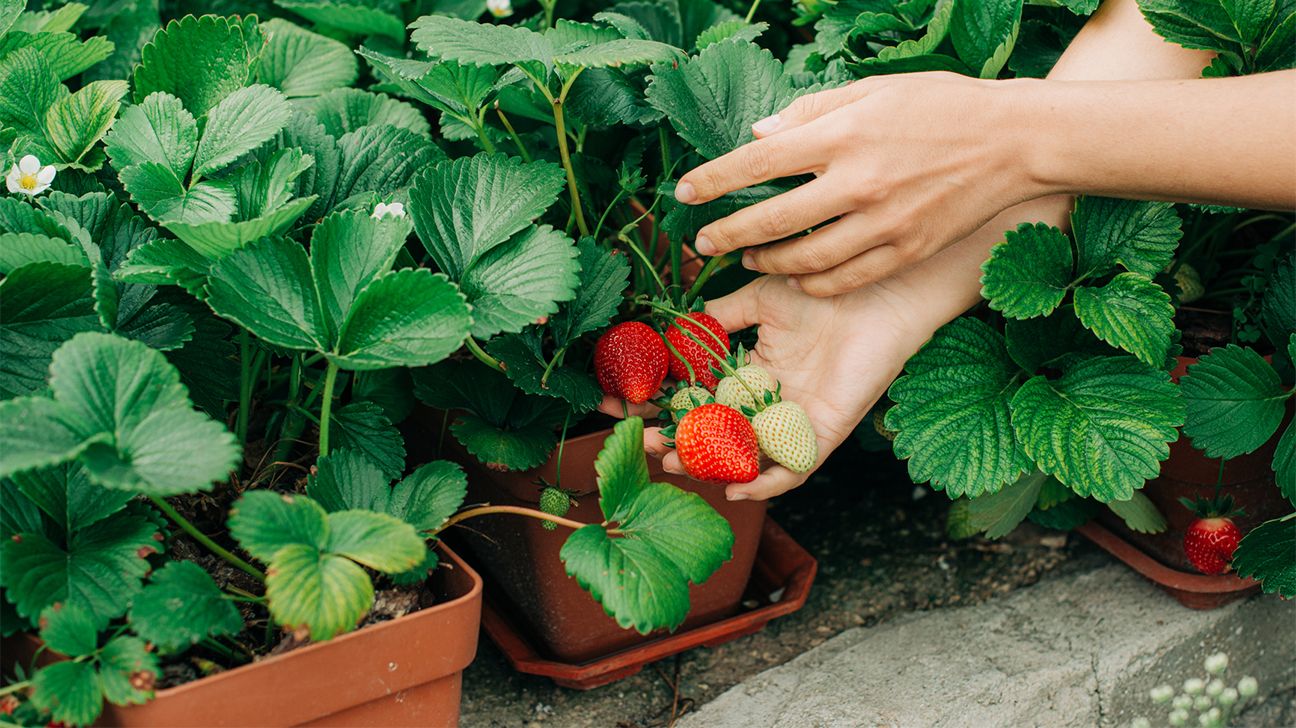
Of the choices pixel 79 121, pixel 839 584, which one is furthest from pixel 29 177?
pixel 839 584

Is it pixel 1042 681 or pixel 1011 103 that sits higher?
pixel 1011 103

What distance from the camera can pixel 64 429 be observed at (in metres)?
0.67

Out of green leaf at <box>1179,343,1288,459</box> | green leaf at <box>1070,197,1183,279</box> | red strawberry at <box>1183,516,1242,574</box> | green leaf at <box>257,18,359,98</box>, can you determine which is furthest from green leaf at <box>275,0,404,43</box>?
red strawberry at <box>1183,516,1242,574</box>

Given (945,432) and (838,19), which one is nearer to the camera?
(945,432)

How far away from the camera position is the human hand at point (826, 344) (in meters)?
1.03

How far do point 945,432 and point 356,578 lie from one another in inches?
21.6

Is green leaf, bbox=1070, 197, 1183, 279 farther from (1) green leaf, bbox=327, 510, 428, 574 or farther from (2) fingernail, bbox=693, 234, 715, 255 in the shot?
(1) green leaf, bbox=327, 510, 428, 574

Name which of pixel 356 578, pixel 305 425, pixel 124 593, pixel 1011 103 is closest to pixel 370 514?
pixel 356 578

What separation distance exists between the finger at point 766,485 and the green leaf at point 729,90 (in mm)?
305

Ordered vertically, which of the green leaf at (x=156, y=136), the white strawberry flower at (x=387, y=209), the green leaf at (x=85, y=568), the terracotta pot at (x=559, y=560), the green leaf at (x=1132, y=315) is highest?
the green leaf at (x=156, y=136)

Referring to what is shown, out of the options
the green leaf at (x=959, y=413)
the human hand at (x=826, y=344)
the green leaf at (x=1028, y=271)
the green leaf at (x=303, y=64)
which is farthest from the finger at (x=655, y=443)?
the green leaf at (x=303, y=64)

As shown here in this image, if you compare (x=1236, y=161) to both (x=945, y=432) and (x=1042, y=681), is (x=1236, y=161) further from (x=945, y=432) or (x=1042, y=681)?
(x=1042, y=681)

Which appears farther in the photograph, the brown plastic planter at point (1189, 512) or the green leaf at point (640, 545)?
the brown plastic planter at point (1189, 512)

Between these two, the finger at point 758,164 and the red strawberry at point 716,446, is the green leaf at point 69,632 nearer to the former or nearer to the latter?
the red strawberry at point 716,446
